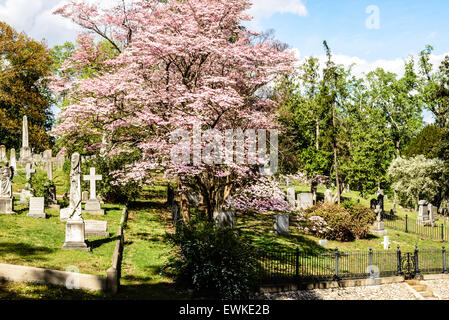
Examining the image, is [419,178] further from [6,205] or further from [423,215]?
[6,205]

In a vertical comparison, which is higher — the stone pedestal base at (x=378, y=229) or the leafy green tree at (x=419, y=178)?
the leafy green tree at (x=419, y=178)

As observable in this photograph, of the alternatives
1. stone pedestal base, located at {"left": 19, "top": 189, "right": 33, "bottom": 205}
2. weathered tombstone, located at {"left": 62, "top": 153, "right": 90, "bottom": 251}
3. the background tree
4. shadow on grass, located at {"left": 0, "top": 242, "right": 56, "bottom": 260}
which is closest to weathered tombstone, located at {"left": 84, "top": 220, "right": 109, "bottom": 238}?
weathered tombstone, located at {"left": 62, "top": 153, "right": 90, "bottom": 251}

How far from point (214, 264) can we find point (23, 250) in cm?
622

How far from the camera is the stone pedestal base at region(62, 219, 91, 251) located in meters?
13.0

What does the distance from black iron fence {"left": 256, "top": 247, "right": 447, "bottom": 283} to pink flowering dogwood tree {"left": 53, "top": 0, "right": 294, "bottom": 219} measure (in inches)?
151

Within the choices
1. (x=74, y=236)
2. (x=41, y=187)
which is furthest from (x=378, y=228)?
(x=41, y=187)

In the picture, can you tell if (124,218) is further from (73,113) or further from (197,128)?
(197,128)

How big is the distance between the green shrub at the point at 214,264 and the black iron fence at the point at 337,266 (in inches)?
57.0

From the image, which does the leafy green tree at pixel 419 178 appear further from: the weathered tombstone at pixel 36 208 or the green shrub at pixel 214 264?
the weathered tombstone at pixel 36 208

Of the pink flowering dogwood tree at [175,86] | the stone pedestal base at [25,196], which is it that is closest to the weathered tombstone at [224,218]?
the pink flowering dogwood tree at [175,86]

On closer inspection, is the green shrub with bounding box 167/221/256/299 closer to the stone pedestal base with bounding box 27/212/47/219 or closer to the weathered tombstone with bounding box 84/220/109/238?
the weathered tombstone with bounding box 84/220/109/238

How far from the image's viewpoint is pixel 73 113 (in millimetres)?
17125

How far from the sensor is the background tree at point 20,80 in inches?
1812

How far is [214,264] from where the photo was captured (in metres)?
11.9
